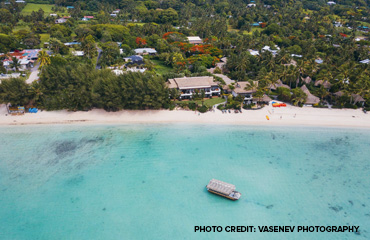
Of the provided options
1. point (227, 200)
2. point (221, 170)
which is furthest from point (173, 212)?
point (221, 170)

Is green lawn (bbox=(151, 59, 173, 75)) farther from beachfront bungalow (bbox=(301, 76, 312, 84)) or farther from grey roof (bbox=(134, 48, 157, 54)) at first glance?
beachfront bungalow (bbox=(301, 76, 312, 84))

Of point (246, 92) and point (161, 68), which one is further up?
point (246, 92)

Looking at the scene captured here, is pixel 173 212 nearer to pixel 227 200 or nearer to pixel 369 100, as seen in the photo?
pixel 227 200

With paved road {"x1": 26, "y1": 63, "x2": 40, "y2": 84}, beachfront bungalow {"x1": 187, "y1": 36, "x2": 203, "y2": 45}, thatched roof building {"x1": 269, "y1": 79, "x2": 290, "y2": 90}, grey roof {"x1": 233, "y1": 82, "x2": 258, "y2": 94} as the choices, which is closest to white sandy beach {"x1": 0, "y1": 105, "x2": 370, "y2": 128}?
grey roof {"x1": 233, "y1": 82, "x2": 258, "y2": 94}

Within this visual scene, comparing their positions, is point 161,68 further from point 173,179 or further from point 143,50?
point 173,179

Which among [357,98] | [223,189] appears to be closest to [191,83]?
[223,189]

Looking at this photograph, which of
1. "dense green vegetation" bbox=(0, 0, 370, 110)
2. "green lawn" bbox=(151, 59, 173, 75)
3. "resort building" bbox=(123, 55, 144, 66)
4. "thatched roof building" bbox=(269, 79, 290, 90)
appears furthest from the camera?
"resort building" bbox=(123, 55, 144, 66)
